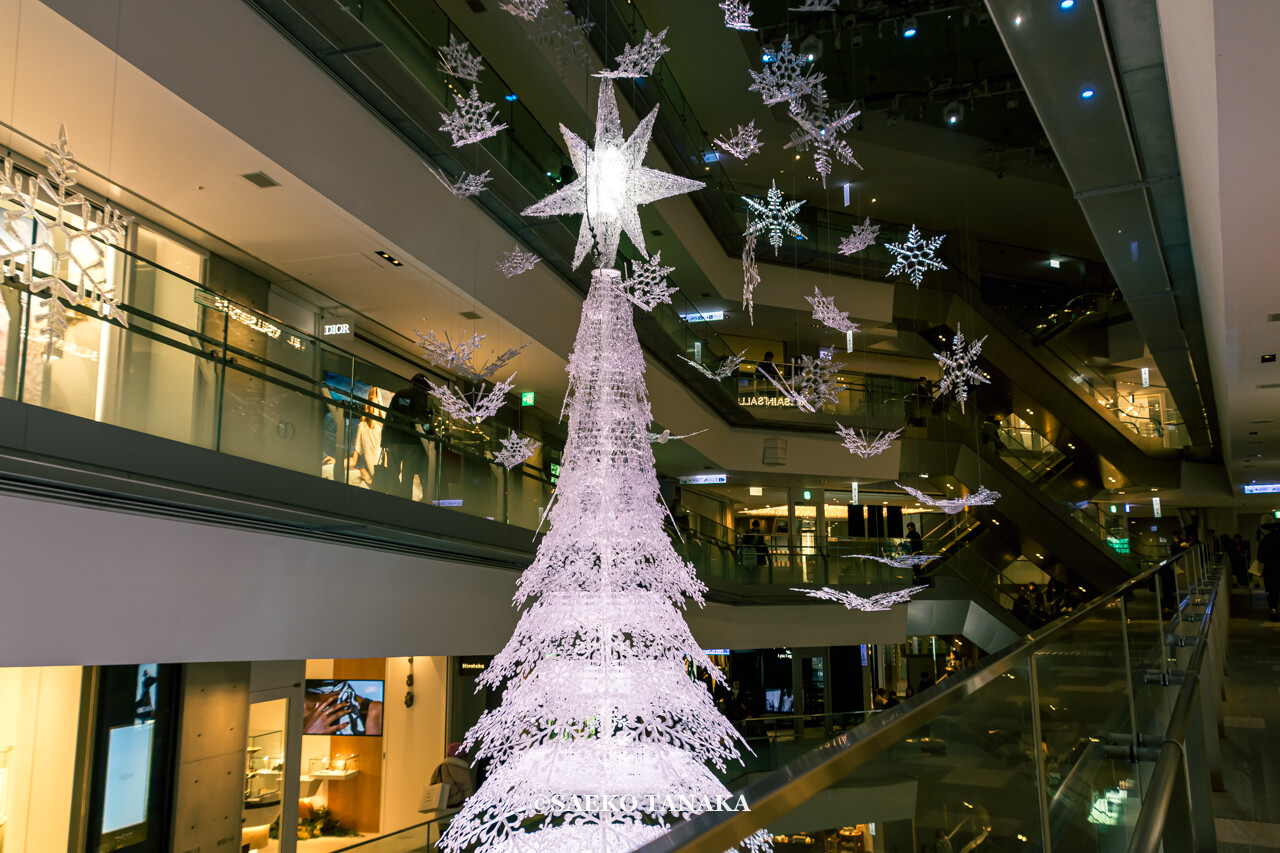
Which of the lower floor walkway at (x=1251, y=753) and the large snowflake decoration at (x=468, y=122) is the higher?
the large snowflake decoration at (x=468, y=122)

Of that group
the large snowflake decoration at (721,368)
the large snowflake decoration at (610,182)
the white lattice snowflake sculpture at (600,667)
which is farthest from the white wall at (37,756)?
the large snowflake decoration at (721,368)

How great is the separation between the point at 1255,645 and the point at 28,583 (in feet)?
38.0

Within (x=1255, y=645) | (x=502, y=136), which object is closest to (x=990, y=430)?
(x=1255, y=645)

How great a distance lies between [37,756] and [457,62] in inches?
250

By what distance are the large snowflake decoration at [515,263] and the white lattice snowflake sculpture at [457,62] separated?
2017 mm

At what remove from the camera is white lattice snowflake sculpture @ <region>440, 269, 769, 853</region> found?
20.1 ft

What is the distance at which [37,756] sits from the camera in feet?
22.3

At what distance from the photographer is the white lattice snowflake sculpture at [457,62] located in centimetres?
784

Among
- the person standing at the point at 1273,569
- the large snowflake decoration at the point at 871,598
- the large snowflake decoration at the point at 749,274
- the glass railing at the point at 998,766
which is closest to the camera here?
the glass railing at the point at 998,766

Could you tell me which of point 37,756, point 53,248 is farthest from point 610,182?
point 37,756

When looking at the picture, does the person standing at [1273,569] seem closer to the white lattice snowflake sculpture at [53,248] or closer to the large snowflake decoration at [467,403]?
the large snowflake decoration at [467,403]

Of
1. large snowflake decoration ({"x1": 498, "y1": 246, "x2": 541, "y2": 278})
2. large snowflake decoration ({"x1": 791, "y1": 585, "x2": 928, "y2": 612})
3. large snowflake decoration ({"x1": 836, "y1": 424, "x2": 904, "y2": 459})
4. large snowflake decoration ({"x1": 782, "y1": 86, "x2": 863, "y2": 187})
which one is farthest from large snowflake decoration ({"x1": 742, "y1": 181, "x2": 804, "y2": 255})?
large snowflake decoration ({"x1": 498, "y1": 246, "x2": 541, "y2": 278})

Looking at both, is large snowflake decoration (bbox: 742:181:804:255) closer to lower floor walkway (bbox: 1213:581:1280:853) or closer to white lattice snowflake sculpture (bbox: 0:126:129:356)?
lower floor walkway (bbox: 1213:581:1280:853)

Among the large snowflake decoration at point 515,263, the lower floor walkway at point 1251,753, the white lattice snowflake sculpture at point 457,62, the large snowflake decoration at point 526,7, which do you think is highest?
the large snowflake decoration at point 526,7
